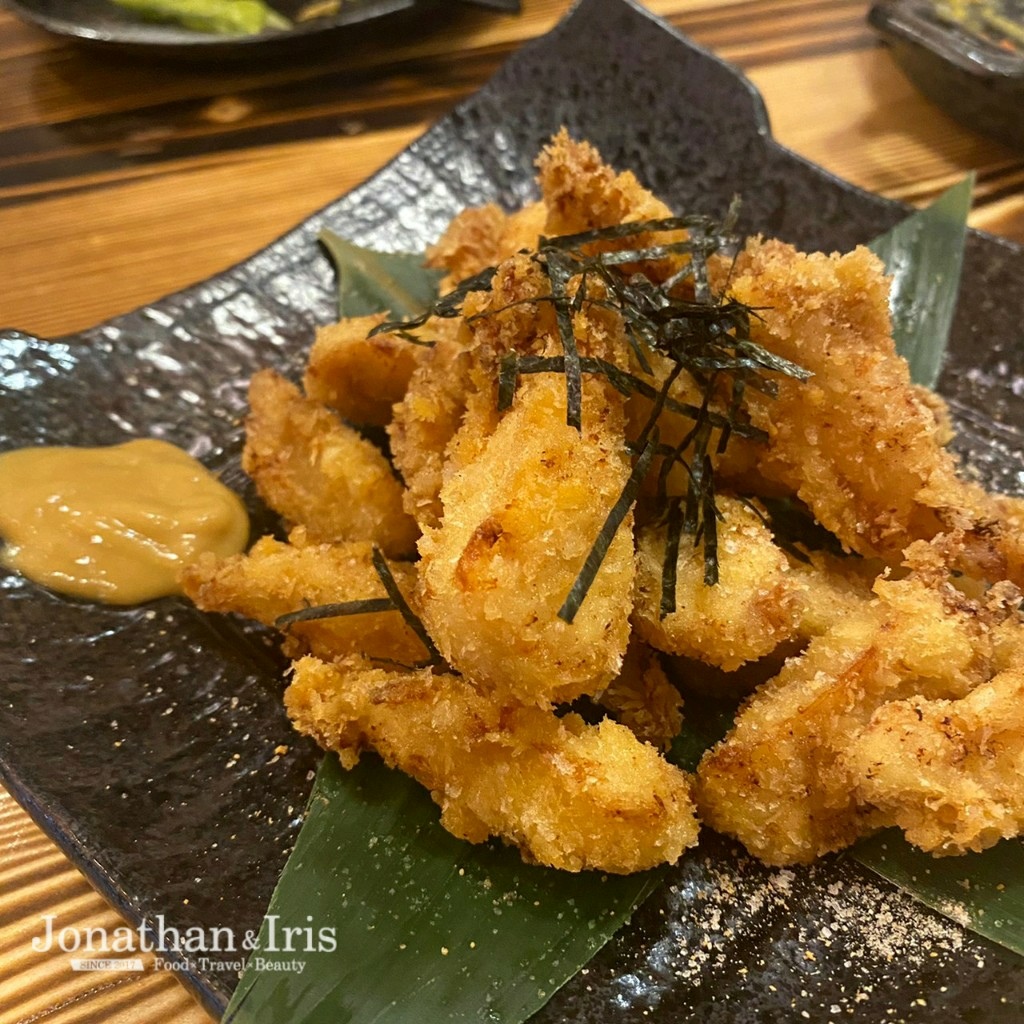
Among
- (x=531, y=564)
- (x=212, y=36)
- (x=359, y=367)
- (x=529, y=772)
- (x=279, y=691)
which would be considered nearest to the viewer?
(x=531, y=564)

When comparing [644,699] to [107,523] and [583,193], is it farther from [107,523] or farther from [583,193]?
[107,523]

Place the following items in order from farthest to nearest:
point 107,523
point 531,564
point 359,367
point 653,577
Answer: point 359,367 → point 107,523 → point 653,577 → point 531,564

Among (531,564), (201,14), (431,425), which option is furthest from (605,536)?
(201,14)

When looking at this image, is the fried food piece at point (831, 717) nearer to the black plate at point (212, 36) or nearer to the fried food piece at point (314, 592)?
the fried food piece at point (314, 592)

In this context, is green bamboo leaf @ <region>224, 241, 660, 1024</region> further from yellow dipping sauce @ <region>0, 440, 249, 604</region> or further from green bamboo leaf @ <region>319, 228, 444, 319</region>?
green bamboo leaf @ <region>319, 228, 444, 319</region>

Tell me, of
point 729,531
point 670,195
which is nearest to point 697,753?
point 729,531
